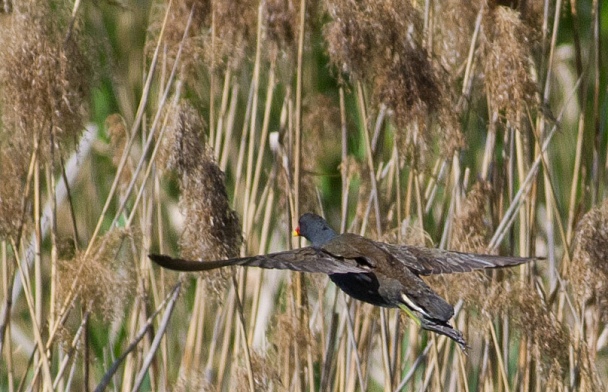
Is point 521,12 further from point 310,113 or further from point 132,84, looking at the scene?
point 132,84

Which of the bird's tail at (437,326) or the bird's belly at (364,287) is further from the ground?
the bird's belly at (364,287)

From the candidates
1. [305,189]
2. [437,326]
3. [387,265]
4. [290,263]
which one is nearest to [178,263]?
[290,263]

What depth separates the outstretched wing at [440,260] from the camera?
220 cm

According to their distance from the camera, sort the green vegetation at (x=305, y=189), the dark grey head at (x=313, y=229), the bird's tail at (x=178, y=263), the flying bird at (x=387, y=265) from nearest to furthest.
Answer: the bird's tail at (x=178, y=263)
the flying bird at (x=387, y=265)
the green vegetation at (x=305, y=189)
the dark grey head at (x=313, y=229)

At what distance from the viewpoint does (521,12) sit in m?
2.62

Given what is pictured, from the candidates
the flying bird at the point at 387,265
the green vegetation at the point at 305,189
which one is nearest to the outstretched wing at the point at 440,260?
the flying bird at the point at 387,265

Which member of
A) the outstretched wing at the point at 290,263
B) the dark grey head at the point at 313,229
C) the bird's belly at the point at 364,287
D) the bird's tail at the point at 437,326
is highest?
the dark grey head at the point at 313,229

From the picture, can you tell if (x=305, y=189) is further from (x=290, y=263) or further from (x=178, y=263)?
(x=178, y=263)

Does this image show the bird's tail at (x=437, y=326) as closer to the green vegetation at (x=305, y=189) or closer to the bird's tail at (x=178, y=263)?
the green vegetation at (x=305, y=189)

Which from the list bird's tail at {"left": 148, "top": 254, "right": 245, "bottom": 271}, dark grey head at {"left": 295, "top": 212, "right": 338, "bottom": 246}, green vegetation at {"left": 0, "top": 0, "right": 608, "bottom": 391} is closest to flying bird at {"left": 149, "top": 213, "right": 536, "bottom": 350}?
dark grey head at {"left": 295, "top": 212, "right": 338, "bottom": 246}

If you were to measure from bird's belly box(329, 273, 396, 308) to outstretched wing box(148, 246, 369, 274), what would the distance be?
5cm

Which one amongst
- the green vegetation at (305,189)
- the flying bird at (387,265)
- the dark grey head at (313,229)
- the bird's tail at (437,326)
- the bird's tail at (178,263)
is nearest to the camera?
the bird's tail at (178,263)

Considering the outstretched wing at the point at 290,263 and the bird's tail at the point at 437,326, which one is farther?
the bird's tail at the point at 437,326

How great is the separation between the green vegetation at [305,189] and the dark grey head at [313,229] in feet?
0.30
